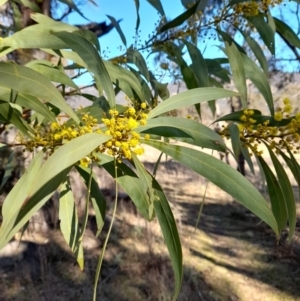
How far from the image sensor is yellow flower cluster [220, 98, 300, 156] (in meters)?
0.69

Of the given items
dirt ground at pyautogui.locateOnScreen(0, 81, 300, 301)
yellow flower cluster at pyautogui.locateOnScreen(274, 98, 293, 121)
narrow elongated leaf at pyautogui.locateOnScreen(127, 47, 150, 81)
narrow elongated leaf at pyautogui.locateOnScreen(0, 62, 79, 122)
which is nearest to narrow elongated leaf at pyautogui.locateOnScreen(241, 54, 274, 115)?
yellow flower cluster at pyautogui.locateOnScreen(274, 98, 293, 121)

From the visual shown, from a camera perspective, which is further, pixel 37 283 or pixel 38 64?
pixel 37 283

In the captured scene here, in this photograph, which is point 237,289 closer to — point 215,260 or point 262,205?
point 215,260

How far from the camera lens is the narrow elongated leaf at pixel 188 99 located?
0.65m

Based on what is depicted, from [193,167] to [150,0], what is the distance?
542mm

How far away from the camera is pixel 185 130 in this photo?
62cm

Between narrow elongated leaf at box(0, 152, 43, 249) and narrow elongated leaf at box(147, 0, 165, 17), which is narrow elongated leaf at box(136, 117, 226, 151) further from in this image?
narrow elongated leaf at box(147, 0, 165, 17)

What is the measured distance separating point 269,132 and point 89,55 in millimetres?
328

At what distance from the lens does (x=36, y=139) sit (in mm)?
641

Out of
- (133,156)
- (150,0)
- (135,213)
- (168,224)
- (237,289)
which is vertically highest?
(150,0)

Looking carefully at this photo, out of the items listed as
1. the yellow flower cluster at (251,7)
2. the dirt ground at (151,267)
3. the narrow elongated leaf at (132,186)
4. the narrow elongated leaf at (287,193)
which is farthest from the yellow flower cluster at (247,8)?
the dirt ground at (151,267)

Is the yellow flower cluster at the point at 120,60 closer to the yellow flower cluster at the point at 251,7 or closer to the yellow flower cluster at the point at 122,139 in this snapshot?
the yellow flower cluster at the point at 251,7

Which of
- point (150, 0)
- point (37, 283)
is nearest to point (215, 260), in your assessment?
point (37, 283)

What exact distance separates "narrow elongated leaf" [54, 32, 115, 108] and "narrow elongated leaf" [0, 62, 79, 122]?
0.07 meters
